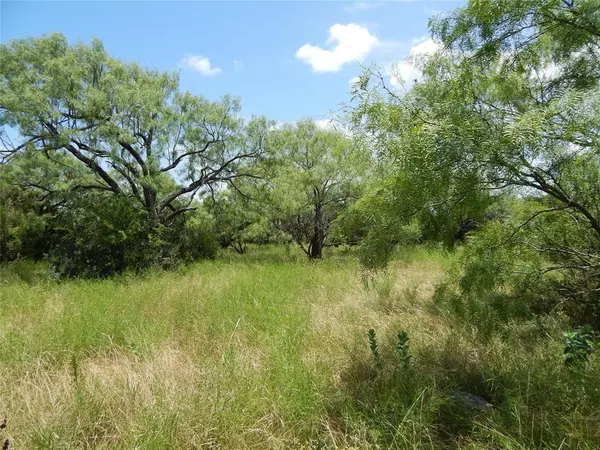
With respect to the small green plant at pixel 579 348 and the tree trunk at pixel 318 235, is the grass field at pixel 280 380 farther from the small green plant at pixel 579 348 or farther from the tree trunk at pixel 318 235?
the tree trunk at pixel 318 235

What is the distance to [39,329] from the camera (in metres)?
4.71

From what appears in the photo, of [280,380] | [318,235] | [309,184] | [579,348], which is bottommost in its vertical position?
[280,380]

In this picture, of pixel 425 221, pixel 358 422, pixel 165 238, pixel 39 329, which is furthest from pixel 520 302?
pixel 165 238

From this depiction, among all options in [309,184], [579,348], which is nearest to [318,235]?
[309,184]

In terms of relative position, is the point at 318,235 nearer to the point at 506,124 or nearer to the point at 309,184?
the point at 309,184

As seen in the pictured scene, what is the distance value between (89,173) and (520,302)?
11.8 meters

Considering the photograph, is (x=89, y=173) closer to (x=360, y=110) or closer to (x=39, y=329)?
(x=39, y=329)

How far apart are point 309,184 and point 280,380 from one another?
11805mm

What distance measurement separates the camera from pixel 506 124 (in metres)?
2.91

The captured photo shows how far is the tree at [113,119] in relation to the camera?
990 centimetres

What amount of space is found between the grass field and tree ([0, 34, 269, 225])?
6.43m

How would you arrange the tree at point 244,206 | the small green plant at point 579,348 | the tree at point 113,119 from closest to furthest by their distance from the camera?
the small green plant at point 579,348 < the tree at point 113,119 < the tree at point 244,206

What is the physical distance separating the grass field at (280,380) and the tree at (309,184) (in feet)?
26.2

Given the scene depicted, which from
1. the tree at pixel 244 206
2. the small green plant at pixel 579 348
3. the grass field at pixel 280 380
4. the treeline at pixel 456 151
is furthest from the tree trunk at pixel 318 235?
the small green plant at pixel 579 348
